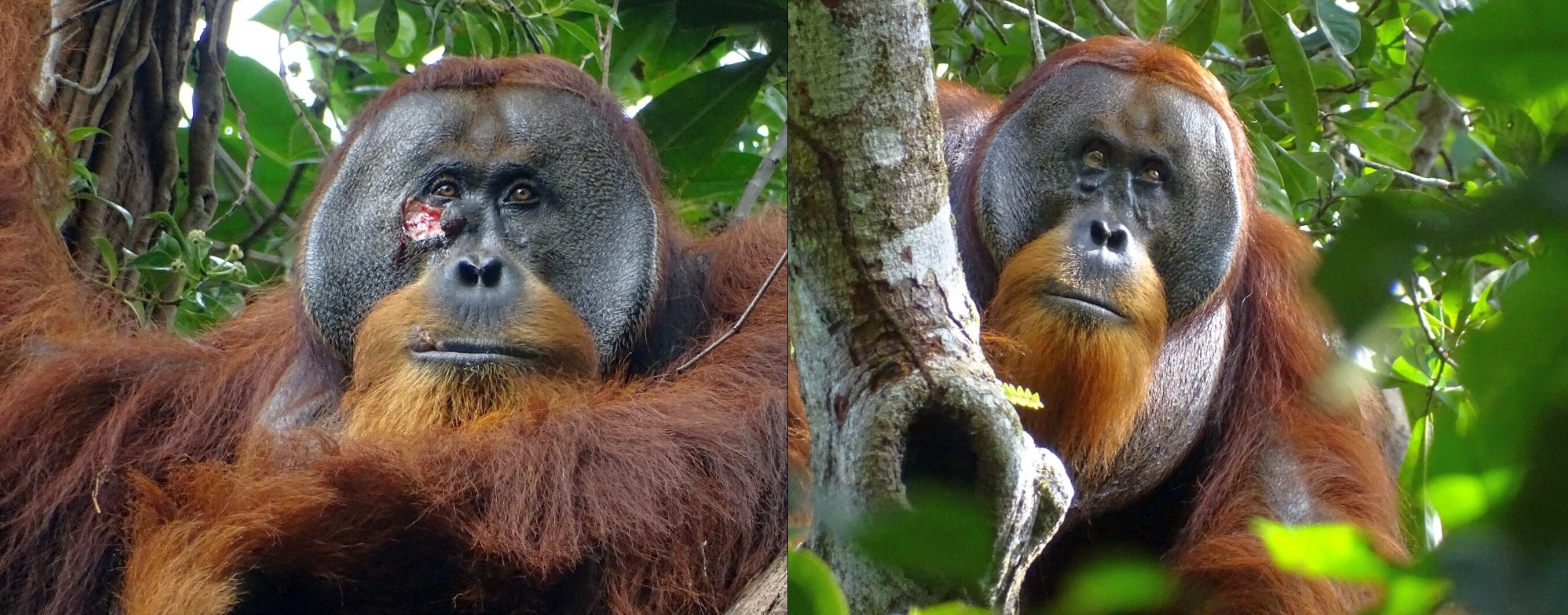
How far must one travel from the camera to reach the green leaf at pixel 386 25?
1834mm

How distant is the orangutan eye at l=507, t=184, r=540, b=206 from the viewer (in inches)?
73.1

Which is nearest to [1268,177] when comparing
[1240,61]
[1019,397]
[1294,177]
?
[1294,177]

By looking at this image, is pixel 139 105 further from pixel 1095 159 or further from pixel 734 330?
pixel 1095 159

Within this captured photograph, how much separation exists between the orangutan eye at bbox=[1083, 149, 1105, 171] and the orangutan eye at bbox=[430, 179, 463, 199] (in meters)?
0.88

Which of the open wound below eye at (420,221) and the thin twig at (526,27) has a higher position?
the thin twig at (526,27)

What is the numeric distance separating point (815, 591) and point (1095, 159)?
871 mm

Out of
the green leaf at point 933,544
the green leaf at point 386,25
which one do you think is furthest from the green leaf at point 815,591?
the green leaf at point 386,25

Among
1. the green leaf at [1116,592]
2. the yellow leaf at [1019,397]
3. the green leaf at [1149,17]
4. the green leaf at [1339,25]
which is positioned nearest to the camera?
the green leaf at [1116,592]

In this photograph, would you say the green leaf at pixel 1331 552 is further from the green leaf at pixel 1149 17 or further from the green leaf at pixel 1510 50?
the green leaf at pixel 1149 17

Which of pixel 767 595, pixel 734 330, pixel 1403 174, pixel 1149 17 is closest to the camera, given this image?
pixel 1403 174

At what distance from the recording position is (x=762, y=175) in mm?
1847

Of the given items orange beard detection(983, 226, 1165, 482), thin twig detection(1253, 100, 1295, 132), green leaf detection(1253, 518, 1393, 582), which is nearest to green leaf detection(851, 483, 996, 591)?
green leaf detection(1253, 518, 1393, 582)

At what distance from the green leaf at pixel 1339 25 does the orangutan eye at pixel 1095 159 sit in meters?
0.25

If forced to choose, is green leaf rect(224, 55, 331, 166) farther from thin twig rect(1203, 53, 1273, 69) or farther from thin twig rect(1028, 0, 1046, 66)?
thin twig rect(1203, 53, 1273, 69)
